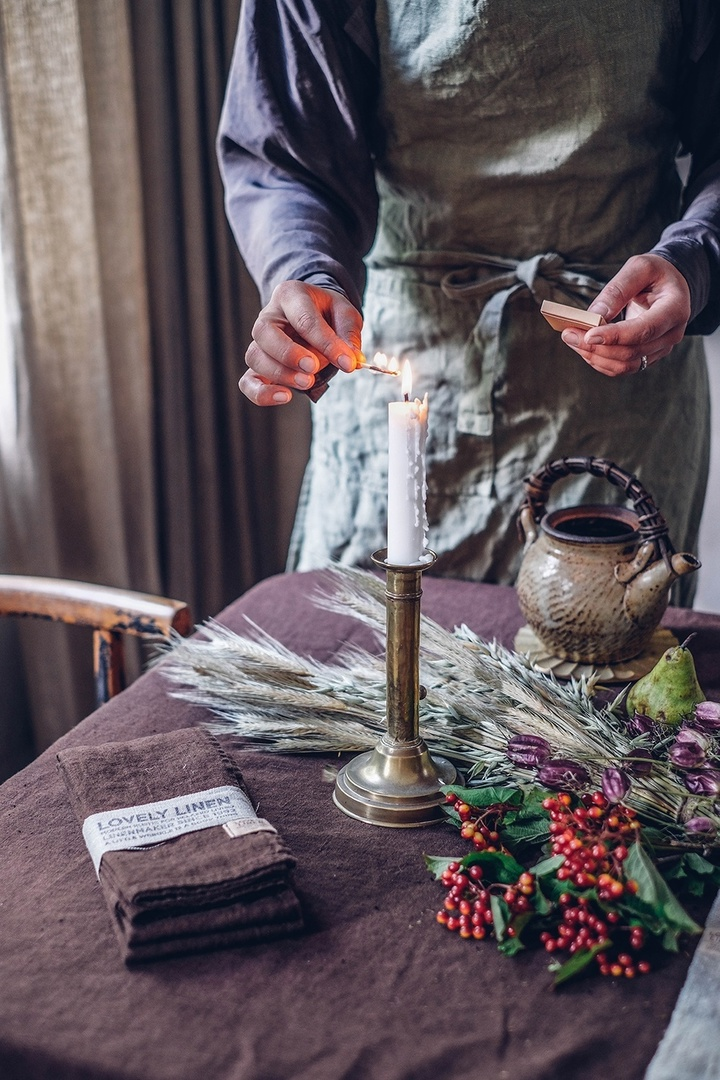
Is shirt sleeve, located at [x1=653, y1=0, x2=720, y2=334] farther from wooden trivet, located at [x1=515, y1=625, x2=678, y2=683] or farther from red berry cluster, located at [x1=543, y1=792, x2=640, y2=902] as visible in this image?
red berry cluster, located at [x1=543, y1=792, x2=640, y2=902]

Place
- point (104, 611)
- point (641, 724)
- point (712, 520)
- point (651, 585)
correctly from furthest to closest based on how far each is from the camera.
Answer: point (712, 520), point (104, 611), point (651, 585), point (641, 724)

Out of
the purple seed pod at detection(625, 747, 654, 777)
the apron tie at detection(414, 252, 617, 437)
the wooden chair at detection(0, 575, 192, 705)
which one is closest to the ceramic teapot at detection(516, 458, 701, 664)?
the purple seed pod at detection(625, 747, 654, 777)

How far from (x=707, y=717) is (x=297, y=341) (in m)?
0.54

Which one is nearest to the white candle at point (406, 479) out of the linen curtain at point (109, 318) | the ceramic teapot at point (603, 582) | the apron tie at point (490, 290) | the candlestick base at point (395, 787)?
the candlestick base at point (395, 787)

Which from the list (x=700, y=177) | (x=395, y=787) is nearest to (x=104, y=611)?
(x=395, y=787)

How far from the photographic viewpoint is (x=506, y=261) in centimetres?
136

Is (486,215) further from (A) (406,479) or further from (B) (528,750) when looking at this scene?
(B) (528,750)

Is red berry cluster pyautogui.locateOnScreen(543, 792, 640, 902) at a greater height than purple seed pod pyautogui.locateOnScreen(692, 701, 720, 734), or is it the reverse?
purple seed pod pyautogui.locateOnScreen(692, 701, 720, 734)

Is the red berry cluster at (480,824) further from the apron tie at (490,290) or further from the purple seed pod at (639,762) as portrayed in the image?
the apron tie at (490,290)

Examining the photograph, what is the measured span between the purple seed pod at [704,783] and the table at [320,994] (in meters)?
0.13

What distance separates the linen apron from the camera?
49.9 inches

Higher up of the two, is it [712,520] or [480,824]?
[480,824]

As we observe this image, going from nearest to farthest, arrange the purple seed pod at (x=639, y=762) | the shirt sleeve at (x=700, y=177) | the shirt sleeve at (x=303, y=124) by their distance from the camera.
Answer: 1. the purple seed pod at (x=639, y=762)
2. the shirt sleeve at (x=700, y=177)
3. the shirt sleeve at (x=303, y=124)

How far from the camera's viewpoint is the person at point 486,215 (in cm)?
126
